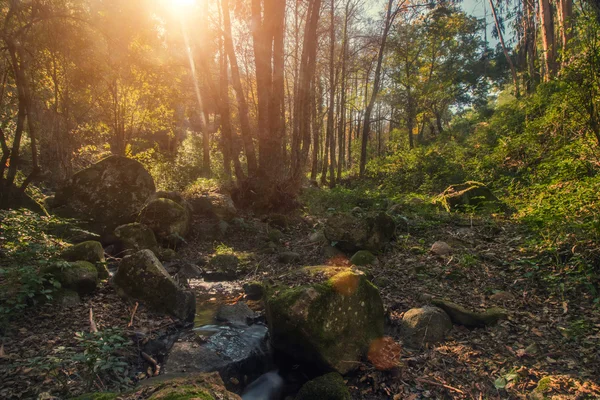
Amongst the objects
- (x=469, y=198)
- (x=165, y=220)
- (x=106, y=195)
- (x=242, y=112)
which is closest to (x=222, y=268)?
(x=165, y=220)

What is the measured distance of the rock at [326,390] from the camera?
10.6ft

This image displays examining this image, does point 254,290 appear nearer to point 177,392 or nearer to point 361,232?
point 361,232

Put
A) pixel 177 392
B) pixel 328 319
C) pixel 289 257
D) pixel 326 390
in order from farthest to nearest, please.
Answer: pixel 289 257 → pixel 328 319 → pixel 326 390 → pixel 177 392

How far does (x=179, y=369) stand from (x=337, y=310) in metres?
1.84

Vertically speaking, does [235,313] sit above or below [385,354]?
above

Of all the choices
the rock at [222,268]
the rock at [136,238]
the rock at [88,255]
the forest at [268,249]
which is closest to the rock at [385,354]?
the forest at [268,249]

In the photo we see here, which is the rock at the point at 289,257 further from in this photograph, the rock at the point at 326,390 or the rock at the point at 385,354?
the rock at the point at 326,390

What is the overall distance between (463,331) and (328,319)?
1784 mm

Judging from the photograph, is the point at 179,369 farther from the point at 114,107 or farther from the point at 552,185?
the point at 114,107

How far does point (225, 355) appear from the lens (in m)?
4.05

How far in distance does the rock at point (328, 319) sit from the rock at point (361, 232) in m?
2.57

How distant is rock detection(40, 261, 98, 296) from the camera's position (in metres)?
4.60

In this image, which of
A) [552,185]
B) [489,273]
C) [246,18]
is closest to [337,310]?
[489,273]

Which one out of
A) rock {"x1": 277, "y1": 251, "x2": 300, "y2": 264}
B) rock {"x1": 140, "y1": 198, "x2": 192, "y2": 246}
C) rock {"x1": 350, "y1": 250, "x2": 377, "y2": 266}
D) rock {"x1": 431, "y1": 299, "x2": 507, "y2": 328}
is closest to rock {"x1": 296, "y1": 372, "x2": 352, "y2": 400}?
rock {"x1": 431, "y1": 299, "x2": 507, "y2": 328}
